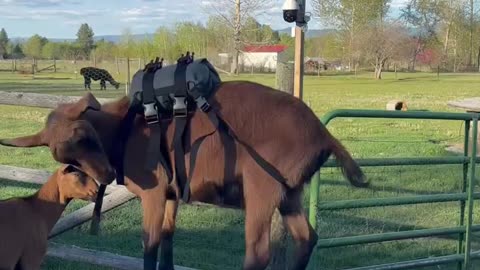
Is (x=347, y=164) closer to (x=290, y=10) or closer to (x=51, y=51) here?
(x=290, y=10)

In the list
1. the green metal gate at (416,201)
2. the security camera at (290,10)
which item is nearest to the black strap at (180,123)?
the green metal gate at (416,201)

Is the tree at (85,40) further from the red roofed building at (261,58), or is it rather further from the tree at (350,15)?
the tree at (350,15)

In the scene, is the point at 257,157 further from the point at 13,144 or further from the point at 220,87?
the point at 13,144

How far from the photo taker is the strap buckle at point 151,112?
4.15 metres

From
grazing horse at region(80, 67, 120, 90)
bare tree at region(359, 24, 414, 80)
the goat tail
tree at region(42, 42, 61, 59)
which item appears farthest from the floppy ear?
tree at region(42, 42, 61, 59)

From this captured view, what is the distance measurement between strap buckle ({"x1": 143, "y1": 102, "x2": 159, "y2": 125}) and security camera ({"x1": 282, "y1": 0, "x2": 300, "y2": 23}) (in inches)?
213

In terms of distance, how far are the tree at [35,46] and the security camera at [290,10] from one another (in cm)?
8527

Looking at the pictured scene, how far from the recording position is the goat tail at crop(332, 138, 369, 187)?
4188mm

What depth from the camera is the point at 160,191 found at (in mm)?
4160

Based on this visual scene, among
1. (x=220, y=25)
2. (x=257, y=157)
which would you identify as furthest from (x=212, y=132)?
(x=220, y=25)

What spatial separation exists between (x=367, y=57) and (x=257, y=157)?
7042 cm

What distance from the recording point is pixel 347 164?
13.9ft

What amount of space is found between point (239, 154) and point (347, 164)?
0.68 meters

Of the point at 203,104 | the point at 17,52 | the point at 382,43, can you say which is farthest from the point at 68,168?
the point at 17,52
